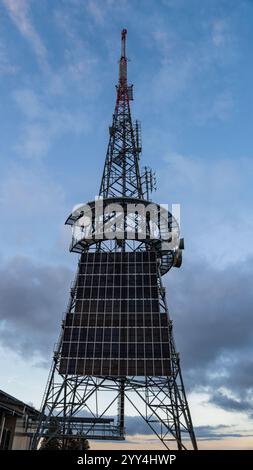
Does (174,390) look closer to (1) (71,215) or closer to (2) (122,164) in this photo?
(1) (71,215)

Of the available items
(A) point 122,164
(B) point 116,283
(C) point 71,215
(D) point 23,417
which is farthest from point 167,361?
(A) point 122,164

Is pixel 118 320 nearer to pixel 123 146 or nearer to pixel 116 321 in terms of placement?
pixel 116 321

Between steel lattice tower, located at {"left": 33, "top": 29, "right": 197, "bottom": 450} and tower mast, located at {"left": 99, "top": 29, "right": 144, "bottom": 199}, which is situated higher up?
tower mast, located at {"left": 99, "top": 29, "right": 144, "bottom": 199}

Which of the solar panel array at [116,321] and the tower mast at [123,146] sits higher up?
the tower mast at [123,146]

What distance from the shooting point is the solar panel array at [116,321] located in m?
48.7

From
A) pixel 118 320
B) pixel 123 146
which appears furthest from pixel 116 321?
pixel 123 146

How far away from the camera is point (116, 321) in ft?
174

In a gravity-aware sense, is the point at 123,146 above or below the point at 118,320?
above

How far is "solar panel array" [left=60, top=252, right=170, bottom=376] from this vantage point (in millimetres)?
48656

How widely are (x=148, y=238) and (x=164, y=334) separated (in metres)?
17.6

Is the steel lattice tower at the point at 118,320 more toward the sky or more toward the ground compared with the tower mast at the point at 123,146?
more toward the ground

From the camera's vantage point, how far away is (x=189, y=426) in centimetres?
4616

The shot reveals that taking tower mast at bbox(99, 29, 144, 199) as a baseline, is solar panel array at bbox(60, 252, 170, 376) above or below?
below
